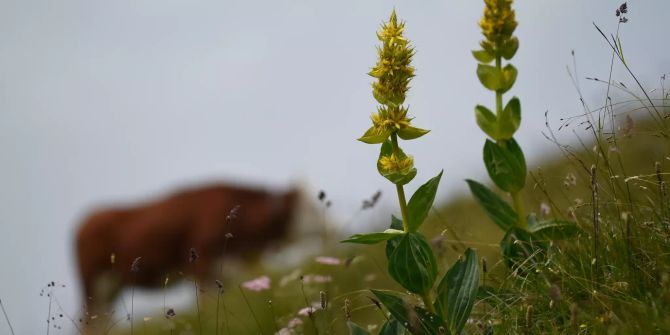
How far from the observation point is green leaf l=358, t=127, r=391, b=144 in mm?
3154

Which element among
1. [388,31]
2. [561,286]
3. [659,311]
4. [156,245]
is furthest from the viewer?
[156,245]

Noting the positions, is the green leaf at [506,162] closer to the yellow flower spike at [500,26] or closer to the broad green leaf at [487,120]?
the broad green leaf at [487,120]

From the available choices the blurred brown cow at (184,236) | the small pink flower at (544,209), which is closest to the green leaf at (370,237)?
the small pink flower at (544,209)

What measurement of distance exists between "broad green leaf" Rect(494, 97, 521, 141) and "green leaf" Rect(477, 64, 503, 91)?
0.38ft

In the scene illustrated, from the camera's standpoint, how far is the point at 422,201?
3135mm

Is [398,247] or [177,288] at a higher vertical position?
[398,247]

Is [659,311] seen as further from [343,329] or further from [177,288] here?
[177,288]

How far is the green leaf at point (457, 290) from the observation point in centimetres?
321

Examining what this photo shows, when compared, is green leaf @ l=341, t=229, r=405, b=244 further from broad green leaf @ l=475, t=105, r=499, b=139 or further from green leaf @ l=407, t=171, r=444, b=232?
broad green leaf @ l=475, t=105, r=499, b=139

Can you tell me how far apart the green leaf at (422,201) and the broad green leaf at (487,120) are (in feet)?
2.49

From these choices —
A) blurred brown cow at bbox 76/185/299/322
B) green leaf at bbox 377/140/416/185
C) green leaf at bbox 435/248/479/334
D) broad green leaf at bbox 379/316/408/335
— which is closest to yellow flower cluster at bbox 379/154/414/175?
green leaf at bbox 377/140/416/185

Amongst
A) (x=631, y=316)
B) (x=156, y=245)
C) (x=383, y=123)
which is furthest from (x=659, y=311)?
(x=156, y=245)

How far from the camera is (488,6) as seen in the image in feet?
11.7

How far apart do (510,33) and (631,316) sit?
151cm
